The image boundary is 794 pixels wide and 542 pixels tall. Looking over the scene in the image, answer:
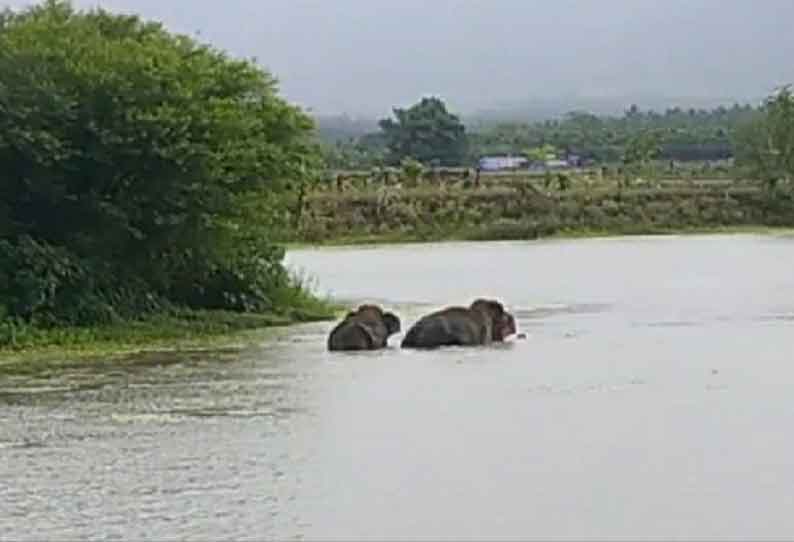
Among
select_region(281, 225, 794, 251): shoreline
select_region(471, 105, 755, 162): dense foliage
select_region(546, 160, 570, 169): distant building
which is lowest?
select_region(281, 225, 794, 251): shoreline

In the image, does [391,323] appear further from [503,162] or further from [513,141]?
[513,141]

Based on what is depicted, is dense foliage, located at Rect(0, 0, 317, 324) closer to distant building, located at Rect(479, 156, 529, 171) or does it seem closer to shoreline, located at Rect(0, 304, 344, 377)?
shoreline, located at Rect(0, 304, 344, 377)

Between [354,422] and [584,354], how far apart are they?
7.45 meters

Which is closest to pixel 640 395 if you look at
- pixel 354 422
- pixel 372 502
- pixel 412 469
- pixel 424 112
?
pixel 354 422

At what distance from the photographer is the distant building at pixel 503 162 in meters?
101

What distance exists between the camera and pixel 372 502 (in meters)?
13.9

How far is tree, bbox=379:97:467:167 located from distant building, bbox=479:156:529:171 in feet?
5.87

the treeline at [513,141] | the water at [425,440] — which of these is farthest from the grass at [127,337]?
the treeline at [513,141]

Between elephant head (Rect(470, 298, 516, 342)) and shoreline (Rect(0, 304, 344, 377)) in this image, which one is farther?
elephant head (Rect(470, 298, 516, 342))

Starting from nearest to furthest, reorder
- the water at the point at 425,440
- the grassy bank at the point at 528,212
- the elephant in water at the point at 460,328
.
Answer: the water at the point at 425,440, the elephant in water at the point at 460,328, the grassy bank at the point at 528,212

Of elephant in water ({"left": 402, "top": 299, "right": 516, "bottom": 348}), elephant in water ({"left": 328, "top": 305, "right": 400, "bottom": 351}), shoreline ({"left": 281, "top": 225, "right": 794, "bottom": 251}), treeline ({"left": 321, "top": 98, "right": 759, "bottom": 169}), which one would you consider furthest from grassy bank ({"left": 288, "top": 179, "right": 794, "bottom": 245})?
elephant in water ({"left": 328, "top": 305, "right": 400, "bottom": 351})

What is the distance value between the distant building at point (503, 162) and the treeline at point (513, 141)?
29.2 inches

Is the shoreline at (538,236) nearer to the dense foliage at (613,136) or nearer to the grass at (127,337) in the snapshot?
the dense foliage at (613,136)

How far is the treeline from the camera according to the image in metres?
102
